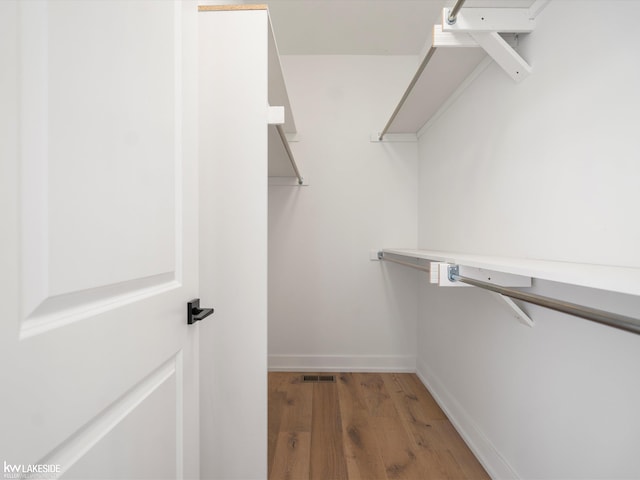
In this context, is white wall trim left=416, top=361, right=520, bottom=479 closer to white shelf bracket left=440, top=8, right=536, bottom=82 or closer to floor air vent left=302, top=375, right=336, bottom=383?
floor air vent left=302, top=375, right=336, bottom=383

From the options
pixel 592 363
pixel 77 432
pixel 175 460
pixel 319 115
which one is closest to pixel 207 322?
pixel 175 460

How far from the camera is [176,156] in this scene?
787 millimetres

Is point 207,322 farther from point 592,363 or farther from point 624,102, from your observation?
point 624,102

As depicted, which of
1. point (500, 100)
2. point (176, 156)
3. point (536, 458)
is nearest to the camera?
point (176, 156)

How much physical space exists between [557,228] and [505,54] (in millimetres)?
696

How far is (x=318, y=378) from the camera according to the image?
2303 mm

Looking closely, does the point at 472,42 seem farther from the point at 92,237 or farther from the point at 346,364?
the point at 346,364

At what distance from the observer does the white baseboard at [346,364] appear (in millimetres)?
2420

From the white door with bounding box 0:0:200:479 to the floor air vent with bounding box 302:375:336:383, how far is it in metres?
1.55

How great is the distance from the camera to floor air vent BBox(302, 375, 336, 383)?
2.27 meters

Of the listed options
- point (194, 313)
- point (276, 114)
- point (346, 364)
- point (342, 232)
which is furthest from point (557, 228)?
point (346, 364)

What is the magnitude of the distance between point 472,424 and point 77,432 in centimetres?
170

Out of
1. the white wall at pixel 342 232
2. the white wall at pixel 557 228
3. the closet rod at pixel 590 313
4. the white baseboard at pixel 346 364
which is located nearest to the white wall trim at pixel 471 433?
the white wall at pixel 557 228

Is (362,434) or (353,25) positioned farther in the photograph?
(353,25)
